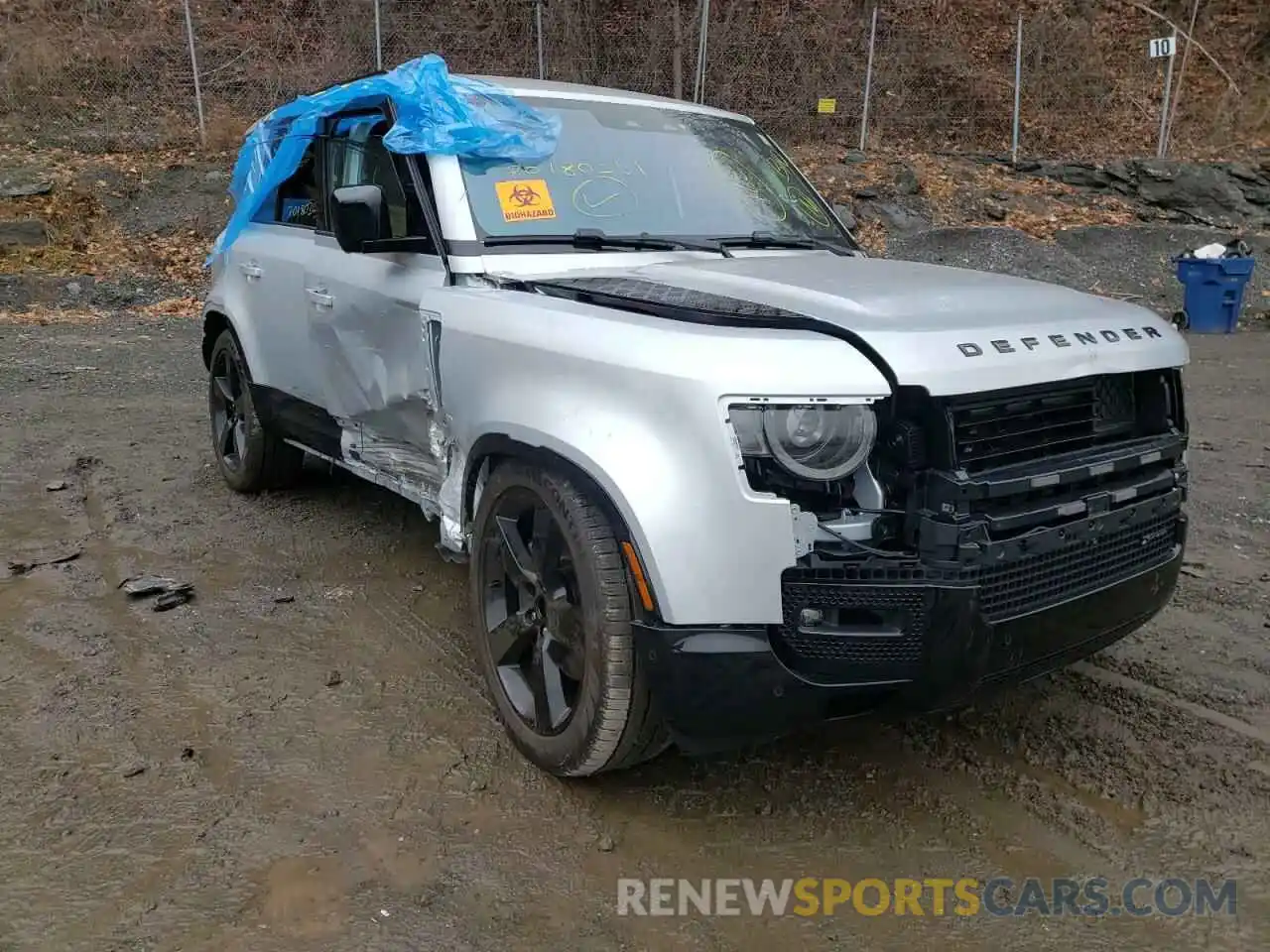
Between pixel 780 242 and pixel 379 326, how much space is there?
4.97 feet

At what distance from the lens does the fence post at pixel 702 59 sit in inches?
629

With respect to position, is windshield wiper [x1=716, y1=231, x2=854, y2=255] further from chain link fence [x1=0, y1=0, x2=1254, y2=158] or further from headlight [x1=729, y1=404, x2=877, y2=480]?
chain link fence [x1=0, y1=0, x2=1254, y2=158]

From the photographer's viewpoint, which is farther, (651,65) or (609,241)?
(651,65)

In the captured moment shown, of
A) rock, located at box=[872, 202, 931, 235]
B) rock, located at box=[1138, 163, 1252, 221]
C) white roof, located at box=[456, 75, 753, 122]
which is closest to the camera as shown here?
white roof, located at box=[456, 75, 753, 122]

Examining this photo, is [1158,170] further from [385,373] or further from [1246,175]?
[385,373]

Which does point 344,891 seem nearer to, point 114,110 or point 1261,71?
point 114,110

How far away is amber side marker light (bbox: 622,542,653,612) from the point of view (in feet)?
8.32

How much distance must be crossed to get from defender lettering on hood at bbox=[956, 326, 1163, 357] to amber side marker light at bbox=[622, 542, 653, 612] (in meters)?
0.90

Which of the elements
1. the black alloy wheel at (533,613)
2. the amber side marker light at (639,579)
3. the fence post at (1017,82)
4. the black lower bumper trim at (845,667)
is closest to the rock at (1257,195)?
the fence post at (1017,82)

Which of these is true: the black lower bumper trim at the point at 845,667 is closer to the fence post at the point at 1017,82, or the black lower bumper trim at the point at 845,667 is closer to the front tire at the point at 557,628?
the front tire at the point at 557,628

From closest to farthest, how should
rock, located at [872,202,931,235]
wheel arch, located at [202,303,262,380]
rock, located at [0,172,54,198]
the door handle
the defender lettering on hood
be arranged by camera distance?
the defender lettering on hood, the door handle, wheel arch, located at [202,303,262,380], rock, located at [0,172,54,198], rock, located at [872,202,931,235]

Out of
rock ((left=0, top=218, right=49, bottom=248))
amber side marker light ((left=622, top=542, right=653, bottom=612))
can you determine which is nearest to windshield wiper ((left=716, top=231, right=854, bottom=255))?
amber side marker light ((left=622, top=542, right=653, bottom=612))

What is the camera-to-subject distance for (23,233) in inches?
516

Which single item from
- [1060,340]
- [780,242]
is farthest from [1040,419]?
[780,242]
